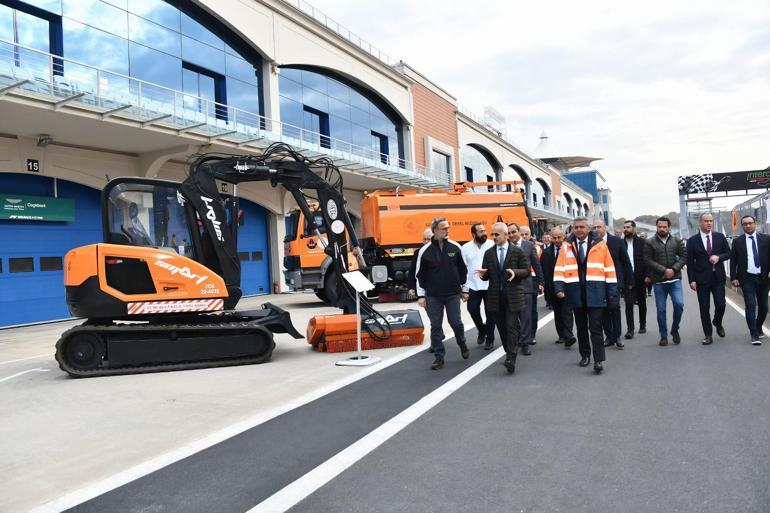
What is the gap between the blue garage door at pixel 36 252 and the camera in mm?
14969

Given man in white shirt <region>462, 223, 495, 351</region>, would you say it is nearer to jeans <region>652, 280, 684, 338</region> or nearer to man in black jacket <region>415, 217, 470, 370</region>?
man in black jacket <region>415, 217, 470, 370</region>

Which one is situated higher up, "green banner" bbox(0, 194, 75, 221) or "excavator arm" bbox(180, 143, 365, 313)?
"green banner" bbox(0, 194, 75, 221)

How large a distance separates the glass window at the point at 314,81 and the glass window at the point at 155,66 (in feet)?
22.9

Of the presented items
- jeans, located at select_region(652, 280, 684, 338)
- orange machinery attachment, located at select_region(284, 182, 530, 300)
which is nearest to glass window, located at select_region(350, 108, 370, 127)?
orange machinery attachment, located at select_region(284, 182, 530, 300)

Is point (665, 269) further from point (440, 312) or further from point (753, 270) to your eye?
point (440, 312)

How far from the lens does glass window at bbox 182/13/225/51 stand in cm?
1959

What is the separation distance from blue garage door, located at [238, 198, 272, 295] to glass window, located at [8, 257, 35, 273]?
7.78 m

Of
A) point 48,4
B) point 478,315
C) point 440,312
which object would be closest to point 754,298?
point 478,315

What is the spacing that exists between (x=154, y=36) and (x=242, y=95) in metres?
4.26

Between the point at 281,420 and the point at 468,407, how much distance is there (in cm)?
176

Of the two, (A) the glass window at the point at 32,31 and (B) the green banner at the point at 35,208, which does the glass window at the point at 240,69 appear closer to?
(A) the glass window at the point at 32,31

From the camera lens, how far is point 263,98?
22750mm

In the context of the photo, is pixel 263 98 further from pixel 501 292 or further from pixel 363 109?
pixel 501 292

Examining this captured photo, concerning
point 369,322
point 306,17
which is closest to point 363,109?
point 306,17
